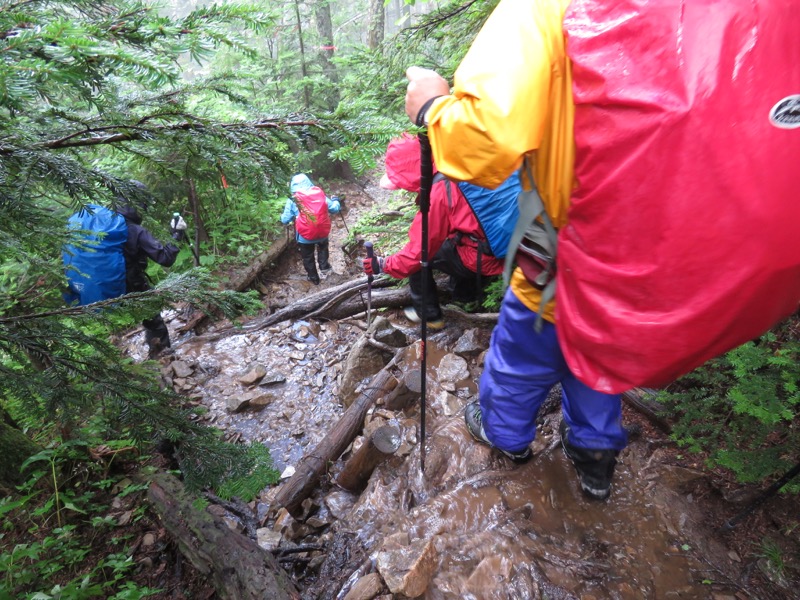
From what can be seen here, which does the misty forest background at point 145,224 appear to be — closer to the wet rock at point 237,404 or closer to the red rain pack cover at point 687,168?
the red rain pack cover at point 687,168

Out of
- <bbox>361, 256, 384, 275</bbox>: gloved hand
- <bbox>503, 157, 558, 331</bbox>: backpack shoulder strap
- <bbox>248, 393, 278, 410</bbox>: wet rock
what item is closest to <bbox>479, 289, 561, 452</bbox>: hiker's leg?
<bbox>503, 157, 558, 331</bbox>: backpack shoulder strap

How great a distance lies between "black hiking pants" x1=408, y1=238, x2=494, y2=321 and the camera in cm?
472

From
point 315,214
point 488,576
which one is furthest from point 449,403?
point 315,214

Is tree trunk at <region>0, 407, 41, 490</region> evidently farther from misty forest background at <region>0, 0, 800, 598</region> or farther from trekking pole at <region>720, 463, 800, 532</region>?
trekking pole at <region>720, 463, 800, 532</region>

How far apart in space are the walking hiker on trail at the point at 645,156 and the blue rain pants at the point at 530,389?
1.51 feet

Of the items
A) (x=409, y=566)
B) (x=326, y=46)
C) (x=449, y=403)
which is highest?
(x=326, y=46)

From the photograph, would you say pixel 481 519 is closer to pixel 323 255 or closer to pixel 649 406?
pixel 649 406

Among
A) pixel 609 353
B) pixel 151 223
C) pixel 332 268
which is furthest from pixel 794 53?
pixel 332 268

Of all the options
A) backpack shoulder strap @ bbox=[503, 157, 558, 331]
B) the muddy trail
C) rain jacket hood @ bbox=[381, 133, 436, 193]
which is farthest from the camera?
rain jacket hood @ bbox=[381, 133, 436, 193]

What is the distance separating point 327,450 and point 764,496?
322 centimetres

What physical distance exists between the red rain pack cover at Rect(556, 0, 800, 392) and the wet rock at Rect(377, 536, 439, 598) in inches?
63.5

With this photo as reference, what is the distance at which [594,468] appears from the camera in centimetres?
253

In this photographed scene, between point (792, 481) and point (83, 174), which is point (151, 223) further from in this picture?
point (792, 481)

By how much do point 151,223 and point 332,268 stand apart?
8.18m
